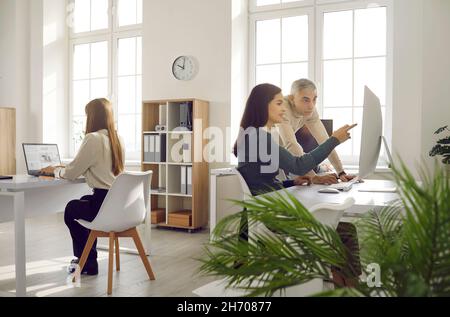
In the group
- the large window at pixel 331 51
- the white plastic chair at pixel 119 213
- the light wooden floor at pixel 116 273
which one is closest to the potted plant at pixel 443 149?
the large window at pixel 331 51

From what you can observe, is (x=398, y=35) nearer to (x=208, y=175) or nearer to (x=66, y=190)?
(x=208, y=175)

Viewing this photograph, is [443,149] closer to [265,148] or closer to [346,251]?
[265,148]

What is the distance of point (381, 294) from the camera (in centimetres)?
89

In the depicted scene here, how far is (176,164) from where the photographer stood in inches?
196

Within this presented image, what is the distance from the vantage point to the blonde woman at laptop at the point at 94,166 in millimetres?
3064

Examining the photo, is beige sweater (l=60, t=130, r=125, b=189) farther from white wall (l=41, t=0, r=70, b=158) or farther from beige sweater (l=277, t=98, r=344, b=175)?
white wall (l=41, t=0, r=70, b=158)

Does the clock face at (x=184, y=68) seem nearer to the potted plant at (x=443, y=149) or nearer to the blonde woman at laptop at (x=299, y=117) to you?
the blonde woman at laptop at (x=299, y=117)

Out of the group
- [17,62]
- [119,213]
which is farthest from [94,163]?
[17,62]

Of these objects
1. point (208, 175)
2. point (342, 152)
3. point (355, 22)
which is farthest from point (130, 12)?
point (342, 152)

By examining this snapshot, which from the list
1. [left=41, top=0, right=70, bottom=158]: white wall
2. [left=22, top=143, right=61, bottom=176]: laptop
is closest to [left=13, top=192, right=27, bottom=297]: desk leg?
[left=22, top=143, right=61, bottom=176]: laptop

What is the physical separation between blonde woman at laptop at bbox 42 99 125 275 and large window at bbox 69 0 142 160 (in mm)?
2773

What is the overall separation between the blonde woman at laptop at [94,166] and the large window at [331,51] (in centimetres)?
255

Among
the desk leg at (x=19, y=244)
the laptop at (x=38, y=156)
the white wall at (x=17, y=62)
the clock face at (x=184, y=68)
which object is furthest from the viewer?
the white wall at (x=17, y=62)
